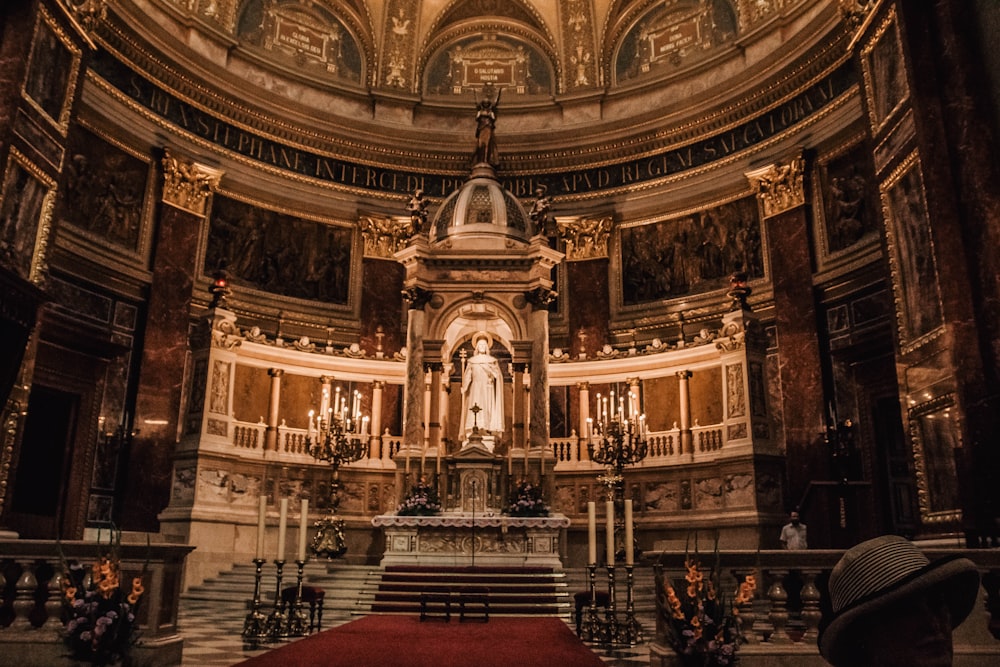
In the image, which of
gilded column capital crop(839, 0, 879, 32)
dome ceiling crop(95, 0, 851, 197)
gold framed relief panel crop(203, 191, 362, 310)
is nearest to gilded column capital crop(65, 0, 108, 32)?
dome ceiling crop(95, 0, 851, 197)

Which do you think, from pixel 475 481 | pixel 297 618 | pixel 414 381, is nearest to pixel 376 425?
pixel 414 381

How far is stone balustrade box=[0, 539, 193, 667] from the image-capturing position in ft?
19.8

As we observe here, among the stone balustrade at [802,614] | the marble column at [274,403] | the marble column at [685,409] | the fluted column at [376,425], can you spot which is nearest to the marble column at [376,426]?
the fluted column at [376,425]

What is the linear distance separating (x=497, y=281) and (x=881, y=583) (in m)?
→ 15.2

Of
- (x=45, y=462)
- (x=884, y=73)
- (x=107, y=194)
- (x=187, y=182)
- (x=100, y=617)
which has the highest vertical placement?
(x=187, y=182)

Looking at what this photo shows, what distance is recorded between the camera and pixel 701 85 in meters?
21.6

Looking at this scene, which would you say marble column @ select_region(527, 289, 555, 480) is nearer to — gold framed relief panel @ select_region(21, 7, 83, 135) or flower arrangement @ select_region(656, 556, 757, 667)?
gold framed relief panel @ select_region(21, 7, 83, 135)

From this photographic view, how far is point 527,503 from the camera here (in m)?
14.3

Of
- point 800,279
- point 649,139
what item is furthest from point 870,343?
point 649,139

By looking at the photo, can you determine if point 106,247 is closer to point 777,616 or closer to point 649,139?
point 649,139

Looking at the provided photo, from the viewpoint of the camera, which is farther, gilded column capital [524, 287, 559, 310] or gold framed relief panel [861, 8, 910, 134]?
gilded column capital [524, 287, 559, 310]

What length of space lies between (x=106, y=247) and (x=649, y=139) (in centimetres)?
1382

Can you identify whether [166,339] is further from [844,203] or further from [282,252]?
[844,203]

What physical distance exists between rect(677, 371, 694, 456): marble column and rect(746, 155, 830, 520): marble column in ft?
6.56
